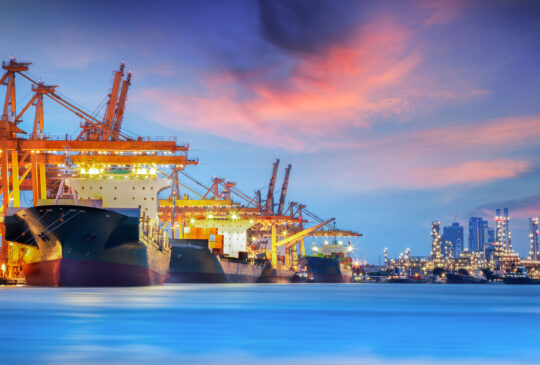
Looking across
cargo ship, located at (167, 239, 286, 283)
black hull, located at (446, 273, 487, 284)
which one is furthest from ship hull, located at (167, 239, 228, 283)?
black hull, located at (446, 273, 487, 284)

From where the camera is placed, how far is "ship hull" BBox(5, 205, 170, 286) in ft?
120

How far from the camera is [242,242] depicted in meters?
83.8

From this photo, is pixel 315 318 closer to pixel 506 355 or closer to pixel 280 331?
pixel 280 331

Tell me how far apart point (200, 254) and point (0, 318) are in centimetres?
4679

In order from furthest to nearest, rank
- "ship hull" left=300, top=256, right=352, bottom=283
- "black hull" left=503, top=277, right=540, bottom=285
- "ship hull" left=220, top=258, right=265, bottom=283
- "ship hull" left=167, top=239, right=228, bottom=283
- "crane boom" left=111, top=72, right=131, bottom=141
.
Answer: "black hull" left=503, top=277, right=540, bottom=285 → "ship hull" left=300, top=256, right=352, bottom=283 → "ship hull" left=220, top=258, right=265, bottom=283 → "crane boom" left=111, top=72, right=131, bottom=141 → "ship hull" left=167, top=239, right=228, bottom=283

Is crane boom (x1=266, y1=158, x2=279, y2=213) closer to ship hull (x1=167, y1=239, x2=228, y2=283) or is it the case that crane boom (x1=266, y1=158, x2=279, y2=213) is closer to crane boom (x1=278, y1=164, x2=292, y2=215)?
crane boom (x1=278, y1=164, x2=292, y2=215)

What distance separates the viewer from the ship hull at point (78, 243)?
3659cm

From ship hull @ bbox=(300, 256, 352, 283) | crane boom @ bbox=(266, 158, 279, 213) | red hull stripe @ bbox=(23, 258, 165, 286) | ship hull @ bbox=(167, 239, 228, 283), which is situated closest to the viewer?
red hull stripe @ bbox=(23, 258, 165, 286)

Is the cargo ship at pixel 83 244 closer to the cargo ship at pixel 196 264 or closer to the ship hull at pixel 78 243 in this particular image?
the ship hull at pixel 78 243

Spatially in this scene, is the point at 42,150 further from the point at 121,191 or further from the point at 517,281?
the point at 517,281

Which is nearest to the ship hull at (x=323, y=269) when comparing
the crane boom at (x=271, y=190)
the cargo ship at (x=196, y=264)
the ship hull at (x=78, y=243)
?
the crane boom at (x=271, y=190)

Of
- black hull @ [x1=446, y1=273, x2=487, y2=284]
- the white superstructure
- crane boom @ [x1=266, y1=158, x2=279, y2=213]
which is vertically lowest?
black hull @ [x1=446, y1=273, x2=487, y2=284]

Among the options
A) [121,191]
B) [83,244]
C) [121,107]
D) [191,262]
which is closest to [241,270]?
[191,262]

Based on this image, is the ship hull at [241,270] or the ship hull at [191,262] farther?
the ship hull at [241,270]
